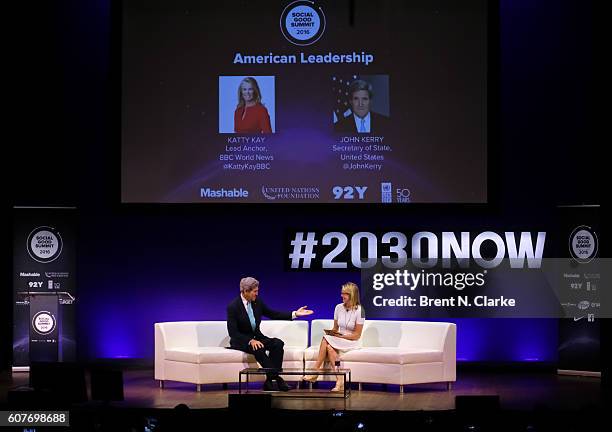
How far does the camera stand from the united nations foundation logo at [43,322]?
10.1 metres

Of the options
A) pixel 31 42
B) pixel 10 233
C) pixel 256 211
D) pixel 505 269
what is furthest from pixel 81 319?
pixel 505 269

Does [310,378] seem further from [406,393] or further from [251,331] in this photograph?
[406,393]

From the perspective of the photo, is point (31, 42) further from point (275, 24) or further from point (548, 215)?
point (548, 215)

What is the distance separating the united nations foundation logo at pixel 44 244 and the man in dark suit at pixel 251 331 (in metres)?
2.27

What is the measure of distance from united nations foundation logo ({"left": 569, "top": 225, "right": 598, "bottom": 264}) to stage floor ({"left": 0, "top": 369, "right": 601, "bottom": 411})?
4.12 ft

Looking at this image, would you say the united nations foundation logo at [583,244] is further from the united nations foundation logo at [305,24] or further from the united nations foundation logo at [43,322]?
the united nations foundation logo at [43,322]

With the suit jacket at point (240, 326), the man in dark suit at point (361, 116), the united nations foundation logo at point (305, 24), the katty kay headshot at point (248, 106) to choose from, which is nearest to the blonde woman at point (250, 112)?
the katty kay headshot at point (248, 106)

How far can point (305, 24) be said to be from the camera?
10430mm

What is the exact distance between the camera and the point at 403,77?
10.4 meters

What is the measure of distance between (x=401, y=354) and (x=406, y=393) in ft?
1.23

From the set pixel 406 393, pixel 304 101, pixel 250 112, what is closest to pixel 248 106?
pixel 250 112

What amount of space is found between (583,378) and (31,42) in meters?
6.96

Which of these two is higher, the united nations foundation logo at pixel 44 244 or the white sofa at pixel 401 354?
the united nations foundation logo at pixel 44 244

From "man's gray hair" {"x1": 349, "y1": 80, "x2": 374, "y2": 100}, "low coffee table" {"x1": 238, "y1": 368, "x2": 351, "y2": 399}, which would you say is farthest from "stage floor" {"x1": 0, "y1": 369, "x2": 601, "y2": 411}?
"man's gray hair" {"x1": 349, "y1": 80, "x2": 374, "y2": 100}
